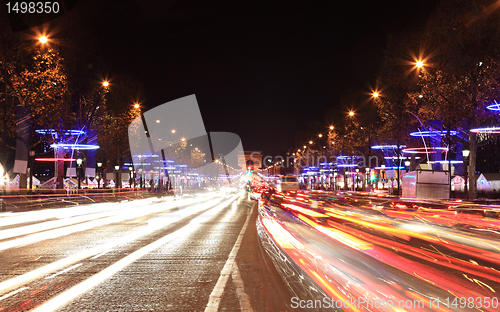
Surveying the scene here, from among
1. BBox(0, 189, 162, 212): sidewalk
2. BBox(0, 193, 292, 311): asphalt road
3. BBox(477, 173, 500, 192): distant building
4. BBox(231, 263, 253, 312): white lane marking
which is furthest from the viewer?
BBox(477, 173, 500, 192): distant building

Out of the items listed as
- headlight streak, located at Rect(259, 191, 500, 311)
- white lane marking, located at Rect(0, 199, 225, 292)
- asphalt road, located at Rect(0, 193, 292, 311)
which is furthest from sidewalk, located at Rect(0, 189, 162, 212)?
headlight streak, located at Rect(259, 191, 500, 311)

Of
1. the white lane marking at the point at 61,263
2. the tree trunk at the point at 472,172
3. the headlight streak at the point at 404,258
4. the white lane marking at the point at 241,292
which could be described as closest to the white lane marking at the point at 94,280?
the white lane marking at the point at 61,263

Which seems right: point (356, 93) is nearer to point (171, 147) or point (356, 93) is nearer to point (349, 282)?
point (171, 147)

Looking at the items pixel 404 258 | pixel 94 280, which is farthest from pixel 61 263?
pixel 404 258

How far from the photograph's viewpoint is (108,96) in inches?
1702

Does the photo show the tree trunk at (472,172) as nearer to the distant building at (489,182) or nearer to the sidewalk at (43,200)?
the distant building at (489,182)

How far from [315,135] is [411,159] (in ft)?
180

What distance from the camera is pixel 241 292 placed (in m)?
6.51

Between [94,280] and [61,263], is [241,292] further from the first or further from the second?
[61,263]

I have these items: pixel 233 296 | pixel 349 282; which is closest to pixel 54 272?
pixel 233 296

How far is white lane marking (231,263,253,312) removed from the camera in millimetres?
5703

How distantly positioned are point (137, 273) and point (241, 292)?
2.47 m

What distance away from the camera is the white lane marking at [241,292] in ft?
18.7

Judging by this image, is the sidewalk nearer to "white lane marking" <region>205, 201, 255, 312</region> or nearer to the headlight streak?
the headlight streak
